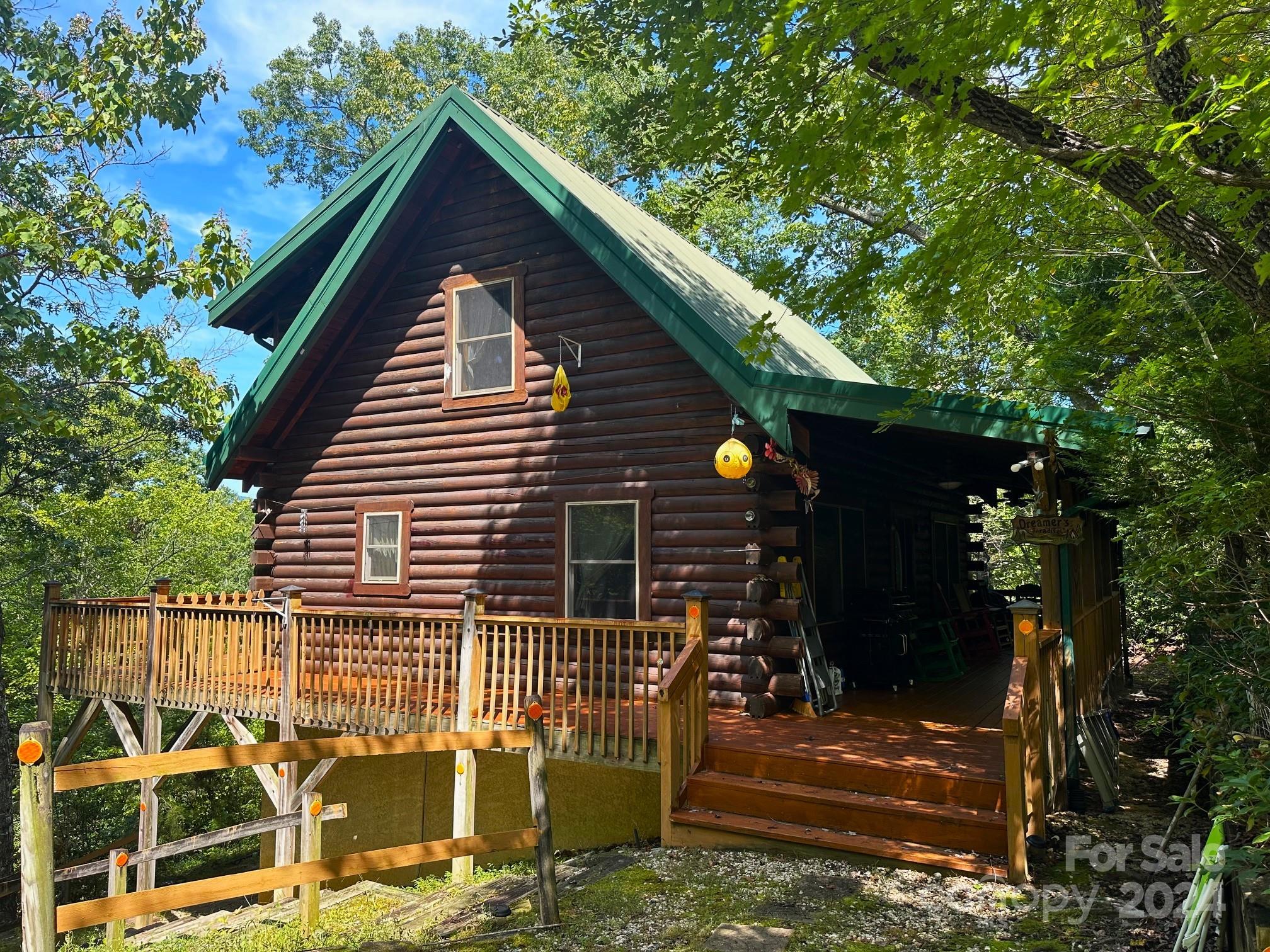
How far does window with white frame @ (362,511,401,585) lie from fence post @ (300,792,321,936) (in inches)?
185

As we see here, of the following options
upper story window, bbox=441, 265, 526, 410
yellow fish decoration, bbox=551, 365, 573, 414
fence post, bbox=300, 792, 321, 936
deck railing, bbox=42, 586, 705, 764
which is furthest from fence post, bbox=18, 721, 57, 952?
upper story window, bbox=441, 265, 526, 410

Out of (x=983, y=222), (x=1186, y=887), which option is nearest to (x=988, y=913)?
(x=1186, y=887)

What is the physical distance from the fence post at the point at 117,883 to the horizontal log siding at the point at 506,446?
468cm

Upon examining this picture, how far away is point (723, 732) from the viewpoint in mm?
7480

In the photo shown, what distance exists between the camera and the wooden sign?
6.90 meters

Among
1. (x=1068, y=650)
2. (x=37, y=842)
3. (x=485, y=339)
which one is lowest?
(x=37, y=842)

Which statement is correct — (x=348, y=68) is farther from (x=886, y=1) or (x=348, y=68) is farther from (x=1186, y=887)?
(x=1186, y=887)

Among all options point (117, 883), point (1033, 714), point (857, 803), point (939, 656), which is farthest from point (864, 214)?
point (117, 883)

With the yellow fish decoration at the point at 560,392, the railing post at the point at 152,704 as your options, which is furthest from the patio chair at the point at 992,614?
the railing post at the point at 152,704

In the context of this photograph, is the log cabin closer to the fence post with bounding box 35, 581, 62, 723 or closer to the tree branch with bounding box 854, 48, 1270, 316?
the fence post with bounding box 35, 581, 62, 723

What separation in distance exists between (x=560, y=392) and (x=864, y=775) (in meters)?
5.53

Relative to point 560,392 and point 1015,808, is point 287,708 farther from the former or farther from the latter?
point 1015,808

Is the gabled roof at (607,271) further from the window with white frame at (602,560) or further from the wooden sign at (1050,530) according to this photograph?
the window with white frame at (602,560)

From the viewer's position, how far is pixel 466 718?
26.0 ft
